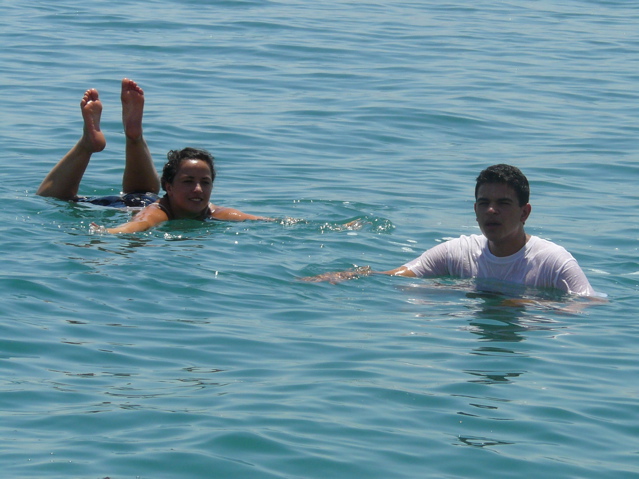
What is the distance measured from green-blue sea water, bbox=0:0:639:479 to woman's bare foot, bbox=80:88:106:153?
65 cm

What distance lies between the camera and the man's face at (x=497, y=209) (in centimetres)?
780

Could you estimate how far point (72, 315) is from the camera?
7266 mm

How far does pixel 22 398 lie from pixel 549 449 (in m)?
2.63

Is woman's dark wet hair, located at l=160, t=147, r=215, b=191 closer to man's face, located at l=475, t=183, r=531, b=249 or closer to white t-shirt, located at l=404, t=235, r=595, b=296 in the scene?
white t-shirt, located at l=404, t=235, r=595, b=296

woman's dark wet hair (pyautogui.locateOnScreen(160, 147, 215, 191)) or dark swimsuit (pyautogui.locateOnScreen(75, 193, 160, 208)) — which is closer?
woman's dark wet hair (pyautogui.locateOnScreen(160, 147, 215, 191))

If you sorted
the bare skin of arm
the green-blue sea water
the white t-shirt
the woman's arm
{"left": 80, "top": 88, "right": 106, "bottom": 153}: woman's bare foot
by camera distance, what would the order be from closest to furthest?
1. the green-blue sea water
2. the white t-shirt
3. the bare skin of arm
4. the woman's arm
5. {"left": 80, "top": 88, "right": 106, "bottom": 153}: woman's bare foot

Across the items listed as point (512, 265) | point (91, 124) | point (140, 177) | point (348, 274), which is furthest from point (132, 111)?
point (512, 265)

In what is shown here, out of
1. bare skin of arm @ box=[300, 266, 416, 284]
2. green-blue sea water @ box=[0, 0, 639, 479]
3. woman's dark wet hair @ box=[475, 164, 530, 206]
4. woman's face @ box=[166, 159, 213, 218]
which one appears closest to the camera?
green-blue sea water @ box=[0, 0, 639, 479]

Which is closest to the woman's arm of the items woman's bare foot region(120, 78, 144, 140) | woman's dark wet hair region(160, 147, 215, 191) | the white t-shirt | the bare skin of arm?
woman's dark wet hair region(160, 147, 215, 191)

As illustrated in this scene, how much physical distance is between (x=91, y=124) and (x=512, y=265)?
476cm

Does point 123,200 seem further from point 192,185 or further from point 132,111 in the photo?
point 192,185

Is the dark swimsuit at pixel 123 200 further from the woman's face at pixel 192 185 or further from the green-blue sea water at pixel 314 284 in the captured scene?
the woman's face at pixel 192 185

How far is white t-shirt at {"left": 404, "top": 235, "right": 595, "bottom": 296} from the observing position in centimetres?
796

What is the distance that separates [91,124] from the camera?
431 inches
